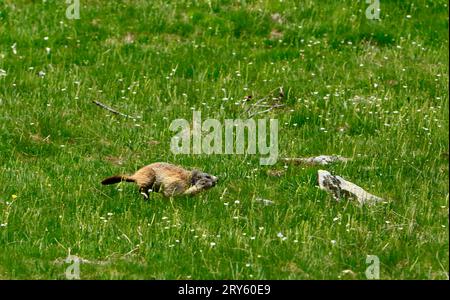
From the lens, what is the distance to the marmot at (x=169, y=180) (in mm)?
13297

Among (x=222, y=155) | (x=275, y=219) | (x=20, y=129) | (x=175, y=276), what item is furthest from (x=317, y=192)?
(x=20, y=129)

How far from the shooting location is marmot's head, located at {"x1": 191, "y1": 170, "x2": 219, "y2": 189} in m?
13.4

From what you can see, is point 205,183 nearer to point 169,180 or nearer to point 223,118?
point 169,180

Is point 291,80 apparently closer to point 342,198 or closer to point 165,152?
point 165,152

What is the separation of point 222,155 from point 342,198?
8.52 ft

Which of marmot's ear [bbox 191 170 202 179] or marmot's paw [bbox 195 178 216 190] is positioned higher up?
marmot's ear [bbox 191 170 202 179]

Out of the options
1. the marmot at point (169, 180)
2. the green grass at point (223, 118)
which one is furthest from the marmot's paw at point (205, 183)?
→ the green grass at point (223, 118)

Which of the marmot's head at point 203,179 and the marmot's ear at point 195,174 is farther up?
the marmot's ear at point 195,174

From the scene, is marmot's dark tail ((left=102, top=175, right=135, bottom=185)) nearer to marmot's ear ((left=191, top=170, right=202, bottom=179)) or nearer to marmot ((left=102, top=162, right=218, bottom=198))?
marmot ((left=102, top=162, right=218, bottom=198))

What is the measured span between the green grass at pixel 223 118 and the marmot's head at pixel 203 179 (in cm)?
16

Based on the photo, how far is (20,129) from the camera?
52.2 ft

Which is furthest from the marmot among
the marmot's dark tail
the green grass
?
the green grass

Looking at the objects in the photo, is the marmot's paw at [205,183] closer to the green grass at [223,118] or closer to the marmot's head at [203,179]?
the marmot's head at [203,179]

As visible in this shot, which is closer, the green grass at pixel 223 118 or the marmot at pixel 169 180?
the green grass at pixel 223 118
